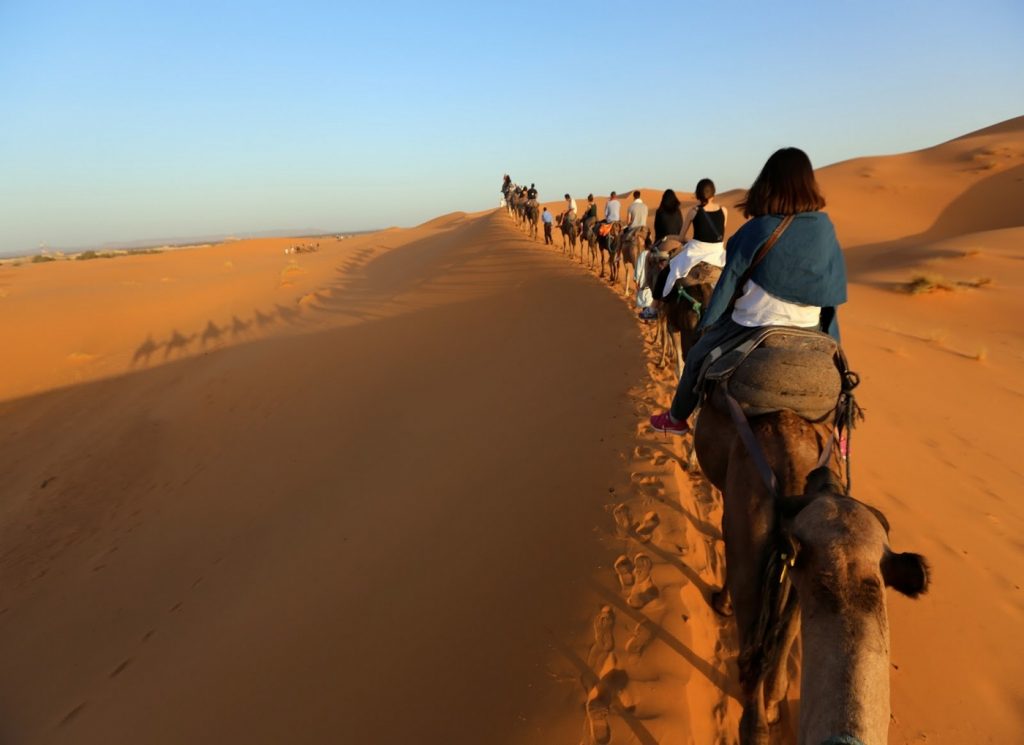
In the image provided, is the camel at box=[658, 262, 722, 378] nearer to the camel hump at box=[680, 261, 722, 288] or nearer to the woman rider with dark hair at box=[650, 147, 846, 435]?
the camel hump at box=[680, 261, 722, 288]

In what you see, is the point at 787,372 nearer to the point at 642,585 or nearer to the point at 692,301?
the point at 642,585

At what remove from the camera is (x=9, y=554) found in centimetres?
779

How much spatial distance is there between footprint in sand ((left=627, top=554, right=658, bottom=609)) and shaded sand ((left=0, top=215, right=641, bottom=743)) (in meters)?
0.41

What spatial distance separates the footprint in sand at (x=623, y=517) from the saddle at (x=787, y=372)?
81.8 inches

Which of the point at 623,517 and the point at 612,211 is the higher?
the point at 612,211

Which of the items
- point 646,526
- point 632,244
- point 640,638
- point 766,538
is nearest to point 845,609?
point 766,538

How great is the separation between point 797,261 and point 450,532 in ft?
13.2

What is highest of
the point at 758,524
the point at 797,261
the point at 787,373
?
the point at 797,261

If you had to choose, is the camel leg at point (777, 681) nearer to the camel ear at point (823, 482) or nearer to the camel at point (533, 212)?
the camel ear at point (823, 482)

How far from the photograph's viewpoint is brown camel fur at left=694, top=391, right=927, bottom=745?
54.7 inches

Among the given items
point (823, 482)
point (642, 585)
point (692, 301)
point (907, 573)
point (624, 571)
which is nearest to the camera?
point (907, 573)

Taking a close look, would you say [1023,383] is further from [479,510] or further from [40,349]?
[40,349]

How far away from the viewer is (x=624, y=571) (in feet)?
12.7

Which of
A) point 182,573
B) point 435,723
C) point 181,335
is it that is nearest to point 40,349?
point 181,335
